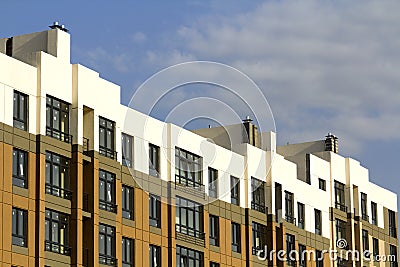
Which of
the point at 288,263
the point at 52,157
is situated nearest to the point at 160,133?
the point at 52,157

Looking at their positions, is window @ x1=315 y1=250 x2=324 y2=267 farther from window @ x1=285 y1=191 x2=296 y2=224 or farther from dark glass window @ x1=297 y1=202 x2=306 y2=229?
window @ x1=285 y1=191 x2=296 y2=224

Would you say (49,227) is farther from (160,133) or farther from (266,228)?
(266,228)

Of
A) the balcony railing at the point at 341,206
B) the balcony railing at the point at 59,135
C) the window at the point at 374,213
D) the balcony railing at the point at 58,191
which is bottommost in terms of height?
the balcony railing at the point at 58,191

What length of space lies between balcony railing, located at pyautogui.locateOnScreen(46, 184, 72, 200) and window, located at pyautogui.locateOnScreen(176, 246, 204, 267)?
419 inches

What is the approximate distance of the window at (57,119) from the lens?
61875 millimetres

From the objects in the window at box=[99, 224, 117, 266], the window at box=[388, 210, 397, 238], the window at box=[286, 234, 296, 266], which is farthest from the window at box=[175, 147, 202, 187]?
the window at box=[388, 210, 397, 238]

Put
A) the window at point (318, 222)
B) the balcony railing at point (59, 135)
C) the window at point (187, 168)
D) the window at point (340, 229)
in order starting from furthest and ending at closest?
the window at point (340, 229)
the window at point (318, 222)
the window at point (187, 168)
the balcony railing at point (59, 135)

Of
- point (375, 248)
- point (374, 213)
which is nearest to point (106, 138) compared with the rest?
point (375, 248)

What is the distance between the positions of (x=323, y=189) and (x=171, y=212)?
20387mm

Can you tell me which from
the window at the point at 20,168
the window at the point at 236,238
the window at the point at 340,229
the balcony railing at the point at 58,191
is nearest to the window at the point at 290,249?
the window at the point at 236,238

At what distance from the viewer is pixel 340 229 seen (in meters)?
89.4

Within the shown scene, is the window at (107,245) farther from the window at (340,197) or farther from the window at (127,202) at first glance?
the window at (340,197)

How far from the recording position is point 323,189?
290 ft

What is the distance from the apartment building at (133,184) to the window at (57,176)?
6 cm
